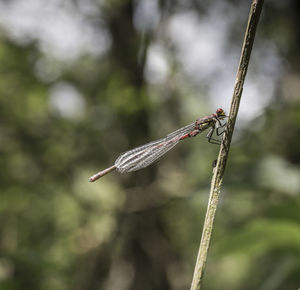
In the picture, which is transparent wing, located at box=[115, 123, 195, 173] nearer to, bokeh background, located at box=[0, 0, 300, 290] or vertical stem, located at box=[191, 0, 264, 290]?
vertical stem, located at box=[191, 0, 264, 290]

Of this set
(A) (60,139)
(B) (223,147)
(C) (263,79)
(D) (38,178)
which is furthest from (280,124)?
(B) (223,147)

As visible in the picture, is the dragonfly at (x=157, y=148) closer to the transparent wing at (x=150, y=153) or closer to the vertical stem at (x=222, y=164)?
the transparent wing at (x=150, y=153)

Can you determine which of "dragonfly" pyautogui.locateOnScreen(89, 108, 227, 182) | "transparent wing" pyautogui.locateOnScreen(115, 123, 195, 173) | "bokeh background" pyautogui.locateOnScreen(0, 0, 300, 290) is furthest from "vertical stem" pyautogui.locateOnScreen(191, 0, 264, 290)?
"bokeh background" pyautogui.locateOnScreen(0, 0, 300, 290)

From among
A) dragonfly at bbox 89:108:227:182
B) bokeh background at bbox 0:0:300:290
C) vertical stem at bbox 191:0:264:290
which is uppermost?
bokeh background at bbox 0:0:300:290

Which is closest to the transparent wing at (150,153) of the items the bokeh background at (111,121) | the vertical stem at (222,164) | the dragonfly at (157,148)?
the dragonfly at (157,148)

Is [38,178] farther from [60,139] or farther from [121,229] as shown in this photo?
[121,229]

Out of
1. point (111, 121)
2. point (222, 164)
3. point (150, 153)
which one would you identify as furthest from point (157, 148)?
point (111, 121)

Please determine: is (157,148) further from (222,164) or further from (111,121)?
(111,121)

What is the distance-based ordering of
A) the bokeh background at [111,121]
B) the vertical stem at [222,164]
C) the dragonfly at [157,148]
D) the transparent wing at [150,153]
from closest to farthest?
the vertical stem at [222,164] < the dragonfly at [157,148] < the transparent wing at [150,153] < the bokeh background at [111,121]
